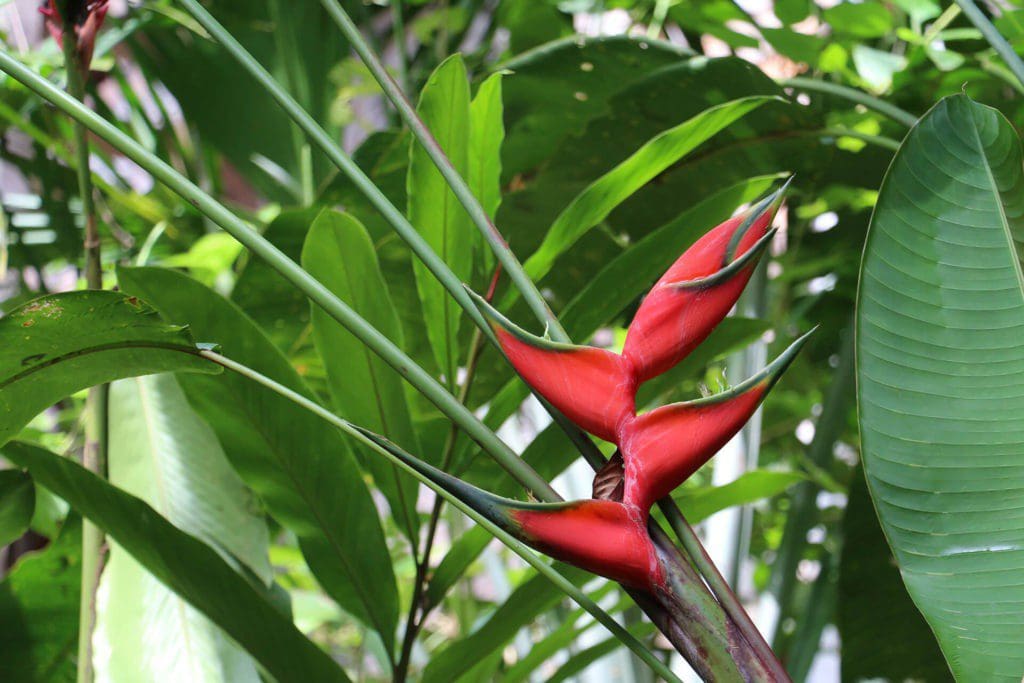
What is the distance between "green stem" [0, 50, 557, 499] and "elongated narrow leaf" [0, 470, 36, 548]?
0.74 ft

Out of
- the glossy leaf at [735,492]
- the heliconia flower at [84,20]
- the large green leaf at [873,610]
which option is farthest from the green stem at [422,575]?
the large green leaf at [873,610]

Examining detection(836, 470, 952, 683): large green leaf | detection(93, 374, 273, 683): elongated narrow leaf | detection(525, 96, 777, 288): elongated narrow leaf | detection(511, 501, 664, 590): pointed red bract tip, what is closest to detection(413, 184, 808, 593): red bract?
detection(511, 501, 664, 590): pointed red bract tip

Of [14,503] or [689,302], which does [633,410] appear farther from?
[14,503]

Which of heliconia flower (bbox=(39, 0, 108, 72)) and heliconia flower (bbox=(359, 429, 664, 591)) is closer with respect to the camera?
heliconia flower (bbox=(359, 429, 664, 591))

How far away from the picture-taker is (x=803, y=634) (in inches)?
31.3

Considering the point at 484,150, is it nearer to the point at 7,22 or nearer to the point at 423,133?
the point at 423,133

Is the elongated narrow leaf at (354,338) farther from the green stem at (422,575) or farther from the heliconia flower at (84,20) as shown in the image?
the heliconia flower at (84,20)

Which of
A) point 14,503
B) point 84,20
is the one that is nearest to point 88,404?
point 14,503

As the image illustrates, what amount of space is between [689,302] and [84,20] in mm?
366

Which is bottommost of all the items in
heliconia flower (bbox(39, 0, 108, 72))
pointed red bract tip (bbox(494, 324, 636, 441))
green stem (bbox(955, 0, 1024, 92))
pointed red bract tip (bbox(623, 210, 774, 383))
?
pointed red bract tip (bbox(494, 324, 636, 441))

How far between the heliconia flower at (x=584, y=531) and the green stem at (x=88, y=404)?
0.27m

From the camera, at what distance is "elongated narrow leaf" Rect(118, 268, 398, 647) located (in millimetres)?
458

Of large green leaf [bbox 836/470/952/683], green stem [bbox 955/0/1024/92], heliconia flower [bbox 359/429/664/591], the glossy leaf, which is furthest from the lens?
large green leaf [bbox 836/470/952/683]

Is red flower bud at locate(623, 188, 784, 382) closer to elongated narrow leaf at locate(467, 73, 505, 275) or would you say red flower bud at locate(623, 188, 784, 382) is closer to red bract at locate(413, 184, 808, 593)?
red bract at locate(413, 184, 808, 593)
